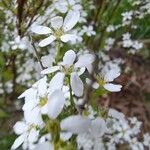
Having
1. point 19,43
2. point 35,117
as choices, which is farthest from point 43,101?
point 19,43

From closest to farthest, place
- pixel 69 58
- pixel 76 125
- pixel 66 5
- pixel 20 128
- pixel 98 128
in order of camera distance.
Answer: pixel 76 125 → pixel 98 128 → pixel 69 58 → pixel 20 128 → pixel 66 5

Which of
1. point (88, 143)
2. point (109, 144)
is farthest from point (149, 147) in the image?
point (88, 143)

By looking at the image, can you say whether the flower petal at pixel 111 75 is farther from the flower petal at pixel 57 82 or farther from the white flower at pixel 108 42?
the white flower at pixel 108 42

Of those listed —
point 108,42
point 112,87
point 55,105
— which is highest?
point 55,105

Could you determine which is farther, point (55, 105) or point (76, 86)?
point (76, 86)

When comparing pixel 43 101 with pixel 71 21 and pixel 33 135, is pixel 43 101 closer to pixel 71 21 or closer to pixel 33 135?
pixel 33 135

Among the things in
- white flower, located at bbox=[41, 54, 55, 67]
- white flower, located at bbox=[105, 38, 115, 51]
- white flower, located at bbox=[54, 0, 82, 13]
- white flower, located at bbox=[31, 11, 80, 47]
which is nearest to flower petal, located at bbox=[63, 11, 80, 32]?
white flower, located at bbox=[31, 11, 80, 47]

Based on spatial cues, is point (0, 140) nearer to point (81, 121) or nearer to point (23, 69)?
point (23, 69)

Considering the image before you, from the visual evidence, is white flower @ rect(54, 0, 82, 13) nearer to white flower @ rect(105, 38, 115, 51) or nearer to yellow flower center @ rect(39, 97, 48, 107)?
white flower @ rect(105, 38, 115, 51)

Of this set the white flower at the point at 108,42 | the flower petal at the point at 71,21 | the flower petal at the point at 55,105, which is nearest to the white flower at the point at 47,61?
the flower petal at the point at 71,21
